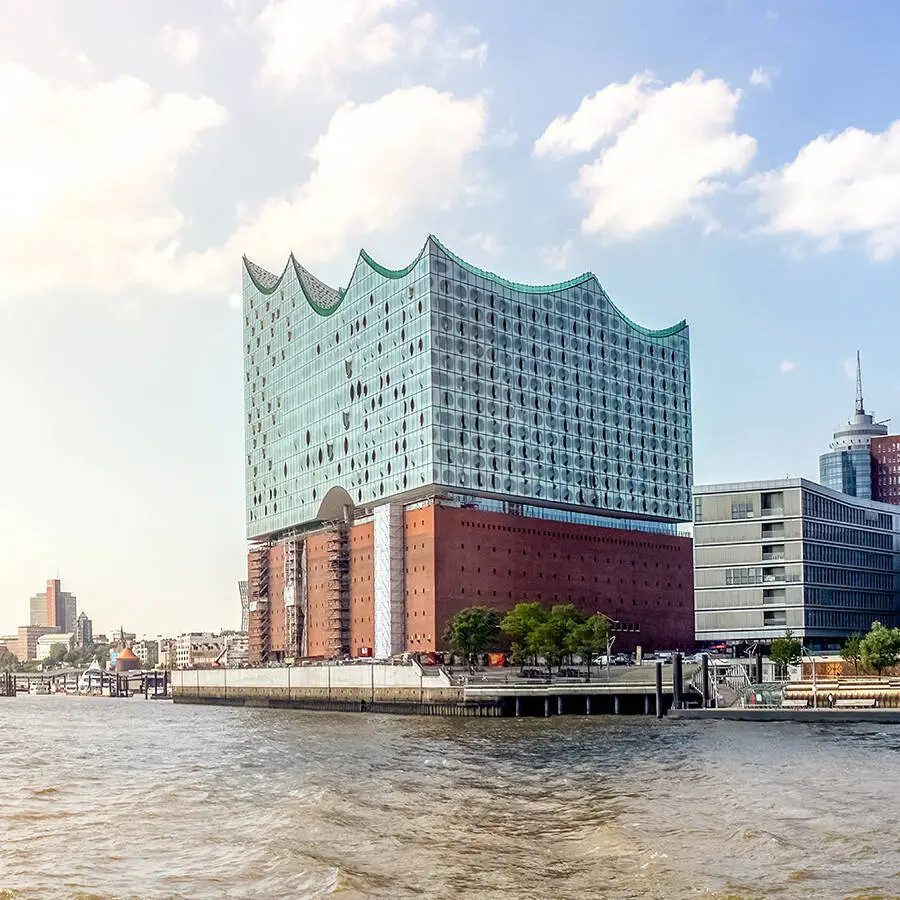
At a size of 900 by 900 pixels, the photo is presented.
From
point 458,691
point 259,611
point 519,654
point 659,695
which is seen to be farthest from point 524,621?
point 259,611

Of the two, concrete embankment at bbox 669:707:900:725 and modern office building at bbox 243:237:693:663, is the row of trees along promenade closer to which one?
modern office building at bbox 243:237:693:663

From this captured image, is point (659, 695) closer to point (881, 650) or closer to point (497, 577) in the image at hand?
point (881, 650)

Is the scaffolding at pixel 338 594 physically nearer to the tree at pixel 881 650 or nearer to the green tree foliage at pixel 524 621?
the green tree foliage at pixel 524 621

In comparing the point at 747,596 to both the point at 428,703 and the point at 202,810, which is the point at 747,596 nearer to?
the point at 428,703

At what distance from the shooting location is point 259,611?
620 feet

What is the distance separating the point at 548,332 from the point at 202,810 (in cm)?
12679

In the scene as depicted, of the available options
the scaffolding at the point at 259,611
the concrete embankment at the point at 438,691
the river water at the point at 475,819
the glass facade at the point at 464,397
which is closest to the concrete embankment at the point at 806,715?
the river water at the point at 475,819

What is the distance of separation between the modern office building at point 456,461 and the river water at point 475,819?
7962cm

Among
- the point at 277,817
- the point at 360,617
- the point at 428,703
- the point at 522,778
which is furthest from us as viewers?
the point at 360,617

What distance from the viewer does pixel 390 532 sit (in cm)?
15300

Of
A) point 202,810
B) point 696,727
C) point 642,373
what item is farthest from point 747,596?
point 202,810

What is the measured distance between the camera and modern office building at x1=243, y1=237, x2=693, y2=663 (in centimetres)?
15075

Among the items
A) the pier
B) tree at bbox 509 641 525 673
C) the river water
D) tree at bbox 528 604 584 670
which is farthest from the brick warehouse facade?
the river water

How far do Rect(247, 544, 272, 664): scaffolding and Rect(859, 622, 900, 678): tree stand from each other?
104m
